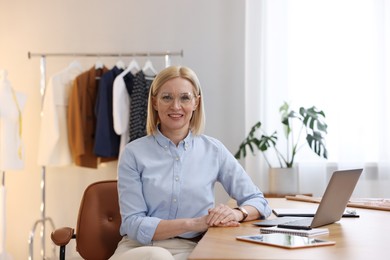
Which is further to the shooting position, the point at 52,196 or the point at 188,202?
the point at 52,196

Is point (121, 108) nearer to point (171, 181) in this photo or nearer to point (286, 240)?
point (171, 181)

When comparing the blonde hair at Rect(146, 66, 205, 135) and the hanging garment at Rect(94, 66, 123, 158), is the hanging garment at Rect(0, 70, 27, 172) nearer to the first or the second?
the hanging garment at Rect(94, 66, 123, 158)

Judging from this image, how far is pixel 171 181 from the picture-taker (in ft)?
7.30

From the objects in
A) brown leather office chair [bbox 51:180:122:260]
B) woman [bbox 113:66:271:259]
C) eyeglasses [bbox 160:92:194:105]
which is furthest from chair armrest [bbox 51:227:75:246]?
eyeglasses [bbox 160:92:194:105]

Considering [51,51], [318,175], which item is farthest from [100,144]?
[318,175]

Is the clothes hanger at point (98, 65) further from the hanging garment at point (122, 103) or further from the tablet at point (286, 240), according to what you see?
the tablet at point (286, 240)

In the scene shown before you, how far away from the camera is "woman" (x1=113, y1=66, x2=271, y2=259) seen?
6.93 ft

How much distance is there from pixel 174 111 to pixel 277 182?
2.10m

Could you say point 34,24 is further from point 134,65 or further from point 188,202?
point 188,202

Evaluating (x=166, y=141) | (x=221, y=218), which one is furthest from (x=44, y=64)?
(x=221, y=218)

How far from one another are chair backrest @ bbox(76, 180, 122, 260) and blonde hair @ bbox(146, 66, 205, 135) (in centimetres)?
38

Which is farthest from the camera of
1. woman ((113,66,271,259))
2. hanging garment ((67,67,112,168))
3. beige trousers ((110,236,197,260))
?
hanging garment ((67,67,112,168))

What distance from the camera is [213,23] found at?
4832 millimetres

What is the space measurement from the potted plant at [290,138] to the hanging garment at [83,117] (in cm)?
114
